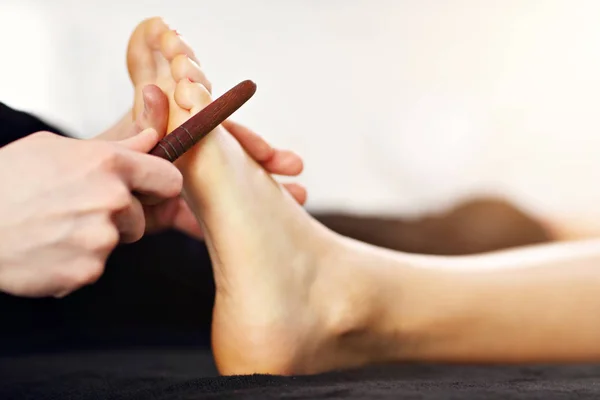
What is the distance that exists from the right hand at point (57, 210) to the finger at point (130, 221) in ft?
0.04

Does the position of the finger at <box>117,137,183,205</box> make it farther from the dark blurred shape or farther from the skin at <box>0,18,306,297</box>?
the dark blurred shape

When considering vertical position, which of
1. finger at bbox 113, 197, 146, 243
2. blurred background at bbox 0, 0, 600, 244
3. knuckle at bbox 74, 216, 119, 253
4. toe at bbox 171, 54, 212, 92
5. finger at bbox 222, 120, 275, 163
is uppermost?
→ blurred background at bbox 0, 0, 600, 244

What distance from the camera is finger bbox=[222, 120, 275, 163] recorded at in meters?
0.74

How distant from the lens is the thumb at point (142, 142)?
0.59 meters

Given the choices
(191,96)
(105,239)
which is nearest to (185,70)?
(191,96)

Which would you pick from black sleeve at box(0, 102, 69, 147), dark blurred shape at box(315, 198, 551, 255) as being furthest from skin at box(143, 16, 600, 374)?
dark blurred shape at box(315, 198, 551, 255)

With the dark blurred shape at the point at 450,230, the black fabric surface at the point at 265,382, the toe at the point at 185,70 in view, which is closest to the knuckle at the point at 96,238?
the black fabric surface at the point at 265,382

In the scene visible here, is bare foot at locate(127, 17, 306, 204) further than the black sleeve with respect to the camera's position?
No

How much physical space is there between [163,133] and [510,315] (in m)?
0.44

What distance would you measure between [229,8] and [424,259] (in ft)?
2.79

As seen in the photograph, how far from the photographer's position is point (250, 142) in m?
0.75

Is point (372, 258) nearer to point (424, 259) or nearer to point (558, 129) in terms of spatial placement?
point (424, 259)

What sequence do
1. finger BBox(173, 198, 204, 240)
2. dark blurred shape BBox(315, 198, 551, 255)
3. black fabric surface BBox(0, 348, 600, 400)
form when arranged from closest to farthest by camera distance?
black fabric surface BBox(0, 348, 600, 400) → finger BBox(173, 198, 204, 240) → dark blurred shape BBox(315, 198, 551, 255)

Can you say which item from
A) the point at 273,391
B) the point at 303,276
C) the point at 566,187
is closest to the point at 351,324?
the point at 303,276
